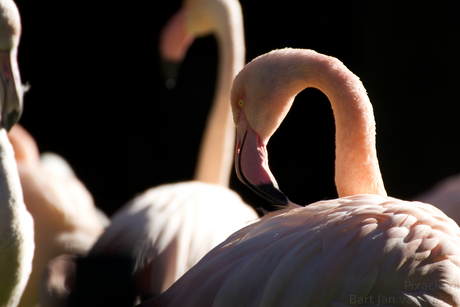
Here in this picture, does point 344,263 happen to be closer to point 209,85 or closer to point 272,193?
point 272,193

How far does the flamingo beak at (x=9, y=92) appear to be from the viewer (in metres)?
1.57

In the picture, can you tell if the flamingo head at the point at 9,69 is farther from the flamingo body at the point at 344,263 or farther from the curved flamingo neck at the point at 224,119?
the curved flamingo neck at the point at 224,119

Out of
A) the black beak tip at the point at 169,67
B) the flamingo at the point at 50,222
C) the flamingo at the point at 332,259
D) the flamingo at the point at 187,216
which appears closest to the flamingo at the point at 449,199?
the flamingo at the point at 187,216

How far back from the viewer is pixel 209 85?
4.76 meters

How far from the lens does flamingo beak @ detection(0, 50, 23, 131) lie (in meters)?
1.57

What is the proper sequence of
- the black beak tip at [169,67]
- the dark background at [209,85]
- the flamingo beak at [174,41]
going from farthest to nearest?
1. the dark background at [209,85]
2. the black beak tip at [169,67]
3. the flamingo beak at [174,41]

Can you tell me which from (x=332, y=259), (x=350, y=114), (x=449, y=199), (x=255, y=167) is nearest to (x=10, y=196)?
(x=255, y=167)

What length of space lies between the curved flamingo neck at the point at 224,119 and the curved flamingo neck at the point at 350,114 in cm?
110

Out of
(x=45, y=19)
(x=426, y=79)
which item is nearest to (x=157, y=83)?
(x=45, y=19)

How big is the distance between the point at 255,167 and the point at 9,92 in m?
0.79

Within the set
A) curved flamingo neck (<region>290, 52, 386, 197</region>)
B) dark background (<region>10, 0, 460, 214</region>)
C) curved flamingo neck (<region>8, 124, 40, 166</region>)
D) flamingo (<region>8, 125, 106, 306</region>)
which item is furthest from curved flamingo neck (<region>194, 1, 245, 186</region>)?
dark background (<region>10, 0, 460, 214</region>)

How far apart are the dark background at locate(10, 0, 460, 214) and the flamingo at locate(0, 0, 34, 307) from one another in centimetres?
287

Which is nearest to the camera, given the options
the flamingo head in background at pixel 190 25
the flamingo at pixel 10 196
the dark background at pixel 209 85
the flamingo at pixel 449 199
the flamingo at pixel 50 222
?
the flamingo at pixel 10 196

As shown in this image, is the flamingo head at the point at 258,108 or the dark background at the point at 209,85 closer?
the flamingo head at the point at 258,108
